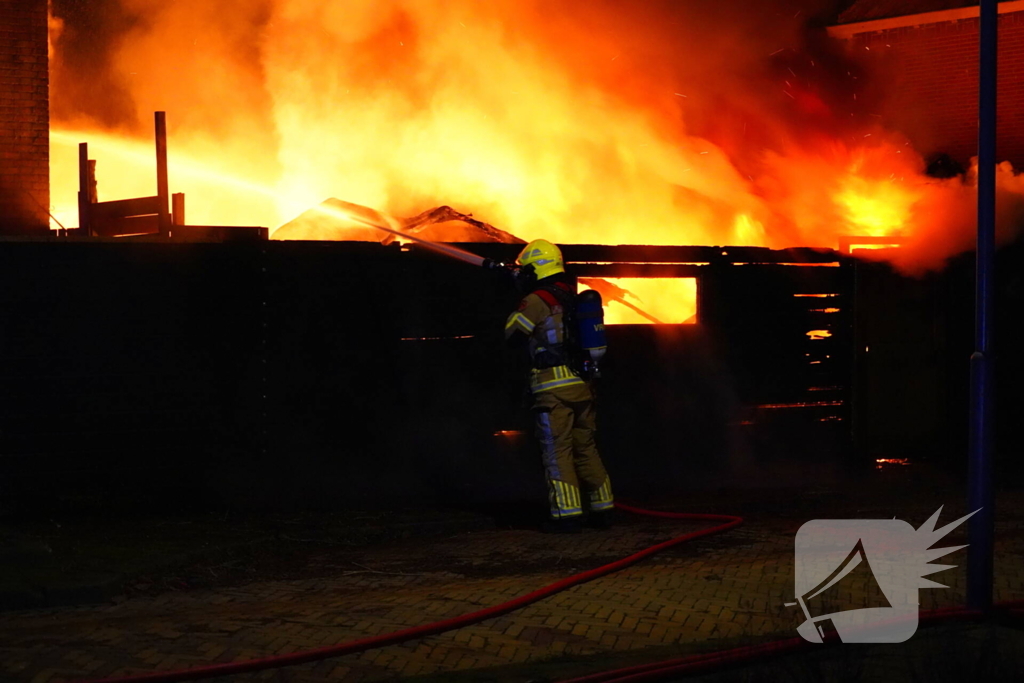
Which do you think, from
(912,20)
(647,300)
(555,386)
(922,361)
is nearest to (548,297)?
(555,386)

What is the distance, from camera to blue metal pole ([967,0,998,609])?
5.61 meters

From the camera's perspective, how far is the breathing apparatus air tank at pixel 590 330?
26.6ft

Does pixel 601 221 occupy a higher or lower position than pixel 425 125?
lower

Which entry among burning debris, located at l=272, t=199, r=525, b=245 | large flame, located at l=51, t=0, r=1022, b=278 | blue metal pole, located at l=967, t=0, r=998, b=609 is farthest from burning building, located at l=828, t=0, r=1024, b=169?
blue metal pole, located at l=967, t=0, r=998, b=609

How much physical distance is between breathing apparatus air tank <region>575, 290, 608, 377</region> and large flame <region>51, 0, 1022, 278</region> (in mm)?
5159

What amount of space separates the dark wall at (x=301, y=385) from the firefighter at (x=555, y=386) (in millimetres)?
1347

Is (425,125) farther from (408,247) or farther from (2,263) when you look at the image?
(2,263)

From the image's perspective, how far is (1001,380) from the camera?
40.3 ft

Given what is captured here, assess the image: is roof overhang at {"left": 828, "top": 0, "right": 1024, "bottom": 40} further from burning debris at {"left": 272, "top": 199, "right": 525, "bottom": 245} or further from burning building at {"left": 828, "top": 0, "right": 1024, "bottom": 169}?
burning debris at {"left": 272, "top": 199, "right": 525, "bottom": 245}

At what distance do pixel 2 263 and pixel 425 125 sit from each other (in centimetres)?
721

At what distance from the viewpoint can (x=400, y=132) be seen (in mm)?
14852

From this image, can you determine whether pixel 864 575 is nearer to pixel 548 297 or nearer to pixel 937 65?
pixel 548 297

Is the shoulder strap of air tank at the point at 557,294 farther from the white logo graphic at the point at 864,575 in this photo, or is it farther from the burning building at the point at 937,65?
the burning building at the point at 937,65

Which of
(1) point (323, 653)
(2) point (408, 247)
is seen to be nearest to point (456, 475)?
(2) point (408, 247)
